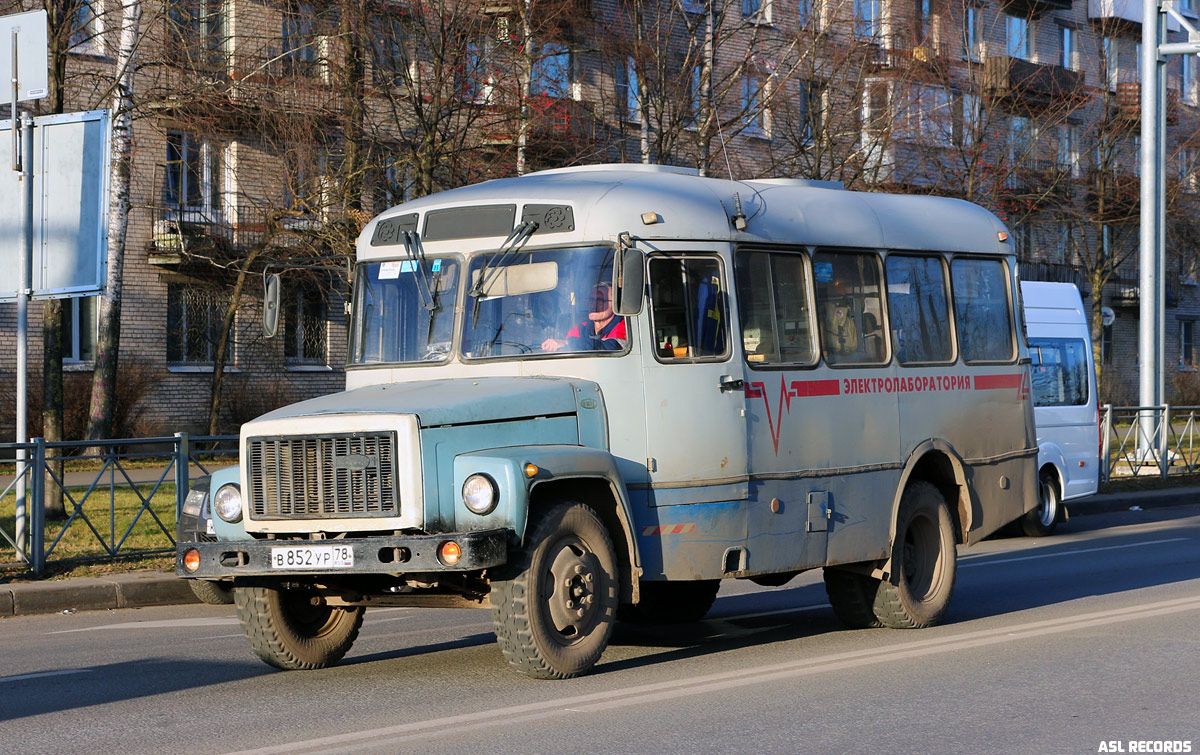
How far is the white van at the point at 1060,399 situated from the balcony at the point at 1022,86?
10934mm

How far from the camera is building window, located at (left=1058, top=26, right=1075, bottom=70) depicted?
49.6 m

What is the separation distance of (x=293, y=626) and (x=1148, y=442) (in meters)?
18.3

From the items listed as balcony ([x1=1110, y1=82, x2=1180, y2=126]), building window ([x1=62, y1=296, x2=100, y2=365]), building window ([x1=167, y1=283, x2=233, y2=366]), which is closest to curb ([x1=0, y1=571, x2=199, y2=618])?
building window ([x1=62, y1=296, x2=100, y2=365])

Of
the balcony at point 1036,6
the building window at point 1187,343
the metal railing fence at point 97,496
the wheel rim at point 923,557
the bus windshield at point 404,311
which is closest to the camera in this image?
the bus windshield at point 404,311

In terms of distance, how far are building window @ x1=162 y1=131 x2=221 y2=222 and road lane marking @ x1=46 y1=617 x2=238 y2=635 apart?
1451 centimetres

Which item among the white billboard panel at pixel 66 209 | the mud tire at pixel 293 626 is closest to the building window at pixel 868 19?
the white billboard panel at pixel 66 209

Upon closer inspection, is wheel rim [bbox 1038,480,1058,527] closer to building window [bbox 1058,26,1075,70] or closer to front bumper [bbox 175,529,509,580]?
front bumper [bbox 175,529,509,580]

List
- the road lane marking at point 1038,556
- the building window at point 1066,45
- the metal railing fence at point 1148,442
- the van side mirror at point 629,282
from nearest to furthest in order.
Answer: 1. the van side mirror at point 629,282
2. the road lane marking at point 1038,556
3. the metal railing fence at point 1148,442
4. the building window at point 1066,45

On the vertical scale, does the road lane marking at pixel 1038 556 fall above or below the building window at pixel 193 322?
below

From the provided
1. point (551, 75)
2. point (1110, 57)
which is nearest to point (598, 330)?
point (551, 75)

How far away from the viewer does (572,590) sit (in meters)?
7.80

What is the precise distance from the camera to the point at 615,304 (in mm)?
8266

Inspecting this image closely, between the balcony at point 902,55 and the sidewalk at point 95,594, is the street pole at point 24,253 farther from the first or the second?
the balcony at point 902,55

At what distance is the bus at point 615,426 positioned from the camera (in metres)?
7.60
